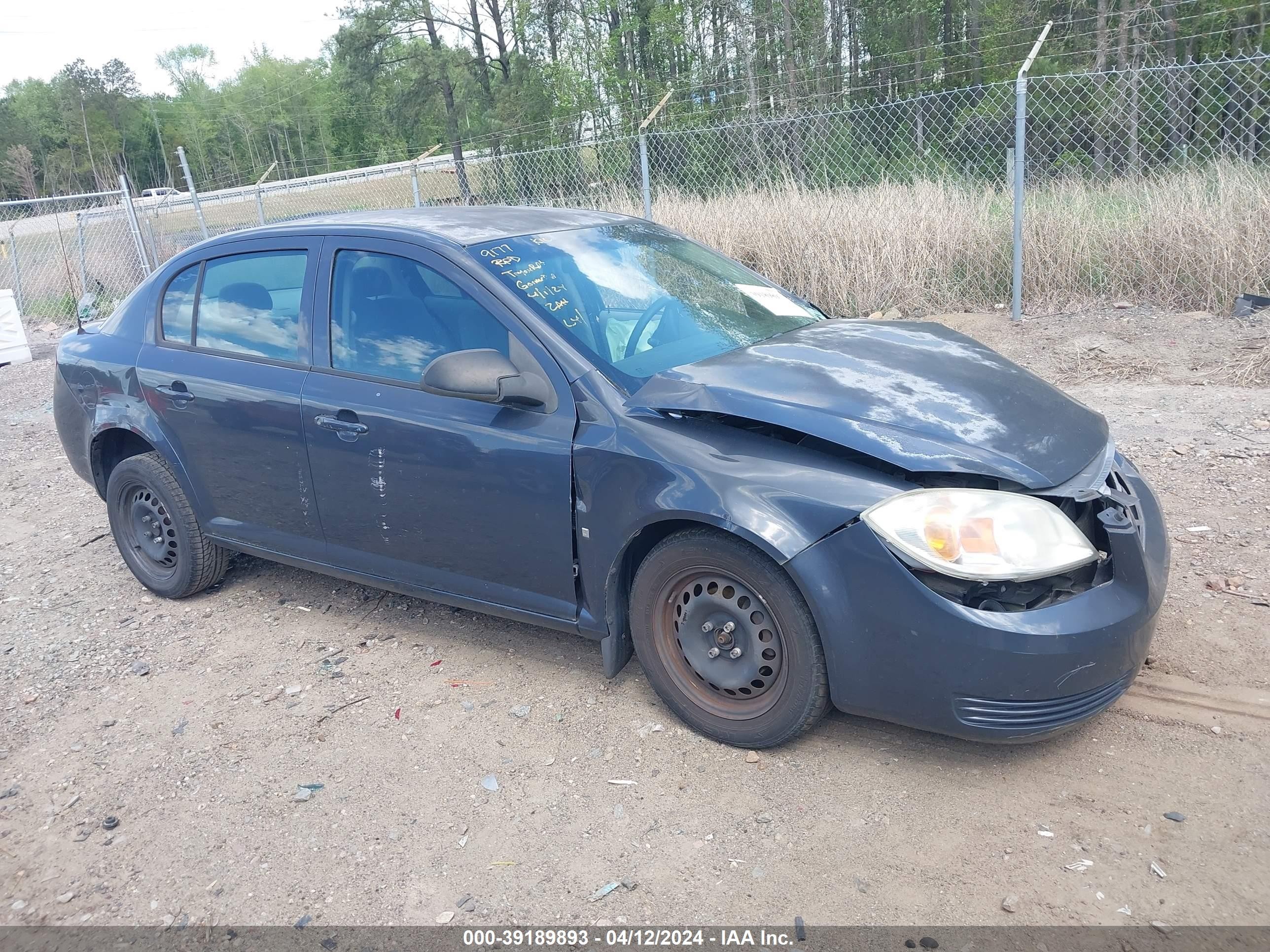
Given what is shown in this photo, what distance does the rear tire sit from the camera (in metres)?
4.45

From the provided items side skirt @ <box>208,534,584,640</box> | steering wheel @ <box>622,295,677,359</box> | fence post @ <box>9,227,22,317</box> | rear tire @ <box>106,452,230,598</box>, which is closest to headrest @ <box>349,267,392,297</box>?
steering wheel @ <box>622,295,677,359</box>

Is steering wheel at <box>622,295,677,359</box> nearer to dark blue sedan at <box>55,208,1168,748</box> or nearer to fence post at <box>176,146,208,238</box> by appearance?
dark blue sedan at <box>55,208,1168,748</box>

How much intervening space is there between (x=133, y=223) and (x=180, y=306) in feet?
35.2

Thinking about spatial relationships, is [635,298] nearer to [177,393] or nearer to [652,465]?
[652,465]

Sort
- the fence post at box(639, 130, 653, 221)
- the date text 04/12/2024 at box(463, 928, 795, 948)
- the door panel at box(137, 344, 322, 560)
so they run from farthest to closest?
1. the fence post at box(639, 130, 653, 221)
2. the door panel at box(137, 344, 322, 560)
3. the date text 04/12/2024 at box(463, 928, 795, 948)

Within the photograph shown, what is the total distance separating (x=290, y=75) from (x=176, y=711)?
280 feet

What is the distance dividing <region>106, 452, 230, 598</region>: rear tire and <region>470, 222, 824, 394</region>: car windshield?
2.06 metres

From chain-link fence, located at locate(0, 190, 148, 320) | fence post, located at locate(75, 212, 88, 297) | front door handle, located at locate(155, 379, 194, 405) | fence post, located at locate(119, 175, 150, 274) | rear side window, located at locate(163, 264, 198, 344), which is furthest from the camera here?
chain-link fence, located at locate(0, 190, 148, 320)

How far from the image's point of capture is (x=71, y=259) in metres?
16.0

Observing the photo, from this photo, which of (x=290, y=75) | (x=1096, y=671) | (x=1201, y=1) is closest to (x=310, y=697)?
(x=1096, y=671)

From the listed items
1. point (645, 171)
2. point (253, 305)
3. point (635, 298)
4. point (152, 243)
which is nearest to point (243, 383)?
point (253, 305)

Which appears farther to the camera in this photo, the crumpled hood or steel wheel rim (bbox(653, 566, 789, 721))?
steel wheel rim (bbox(653, 566, 789, 721))

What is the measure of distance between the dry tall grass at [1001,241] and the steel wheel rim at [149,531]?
6.38m

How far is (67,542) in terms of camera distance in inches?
223
